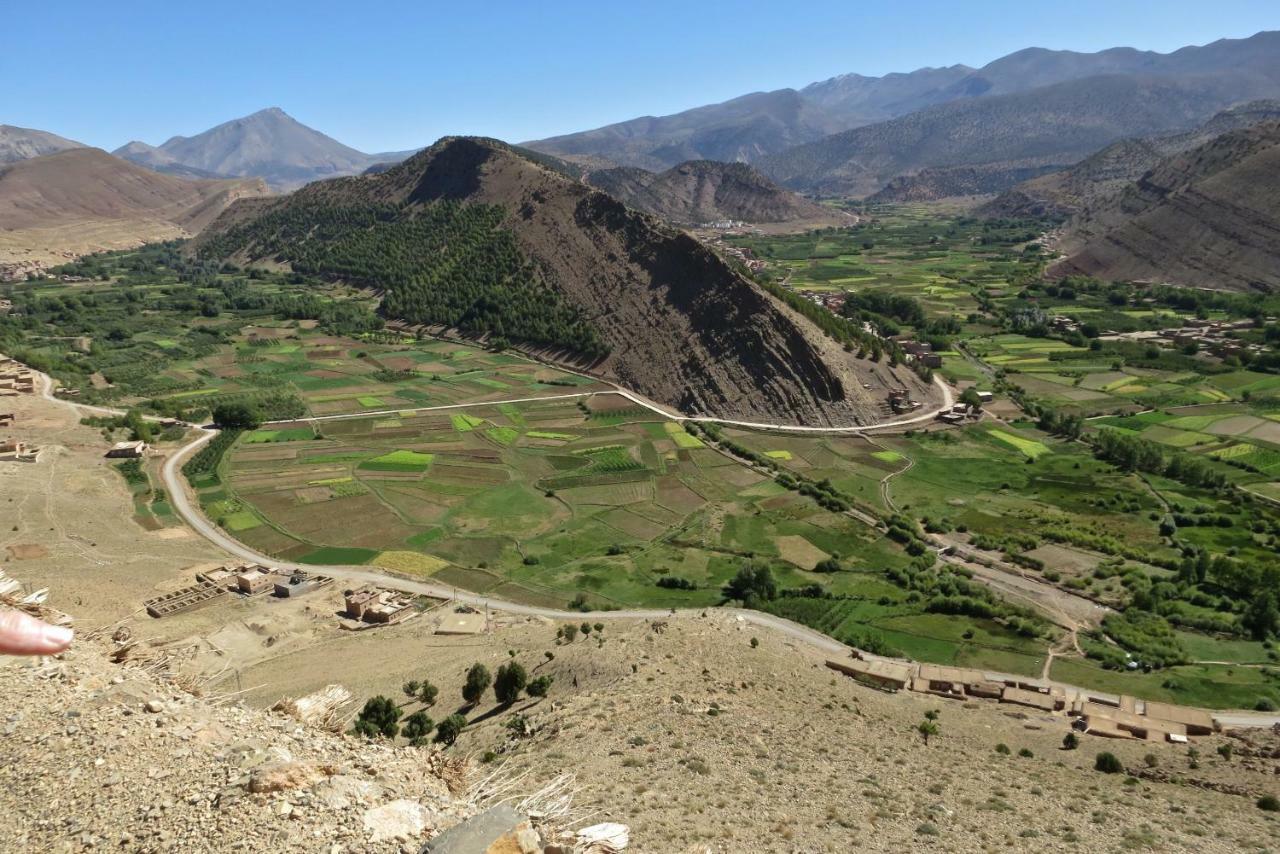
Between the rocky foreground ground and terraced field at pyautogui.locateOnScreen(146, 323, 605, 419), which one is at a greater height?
terraced field at pyautogui.locateOnScreen(146, 323, 605, 419)

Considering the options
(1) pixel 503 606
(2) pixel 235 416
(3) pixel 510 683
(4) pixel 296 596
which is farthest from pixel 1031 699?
(2) pixel 235 416

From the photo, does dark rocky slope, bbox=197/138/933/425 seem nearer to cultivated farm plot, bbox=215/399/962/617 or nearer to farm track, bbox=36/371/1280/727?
cultivated farm plot, bbox=215/399/962/617

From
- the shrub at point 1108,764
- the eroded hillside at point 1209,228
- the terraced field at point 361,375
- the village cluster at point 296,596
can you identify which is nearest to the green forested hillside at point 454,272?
the terraced field at point 361,375

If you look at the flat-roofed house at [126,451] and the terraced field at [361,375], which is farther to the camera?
the terraced field at [361,375]

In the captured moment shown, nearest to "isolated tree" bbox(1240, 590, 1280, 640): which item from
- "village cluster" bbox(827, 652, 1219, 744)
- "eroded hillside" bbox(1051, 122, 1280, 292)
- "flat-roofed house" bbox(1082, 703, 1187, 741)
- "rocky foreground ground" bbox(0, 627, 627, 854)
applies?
"village cluster" bbox(827, 652, 1219, 744)

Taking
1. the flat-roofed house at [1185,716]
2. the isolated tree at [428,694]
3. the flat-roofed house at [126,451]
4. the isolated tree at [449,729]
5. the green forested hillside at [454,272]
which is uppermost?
the green forested hillside at [454,272]

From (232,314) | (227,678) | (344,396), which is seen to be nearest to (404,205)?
(232,314)

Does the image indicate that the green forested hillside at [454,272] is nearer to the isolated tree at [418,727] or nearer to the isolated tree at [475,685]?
the isolated tree at [475,685]

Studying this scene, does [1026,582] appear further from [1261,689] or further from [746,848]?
[746,848]
